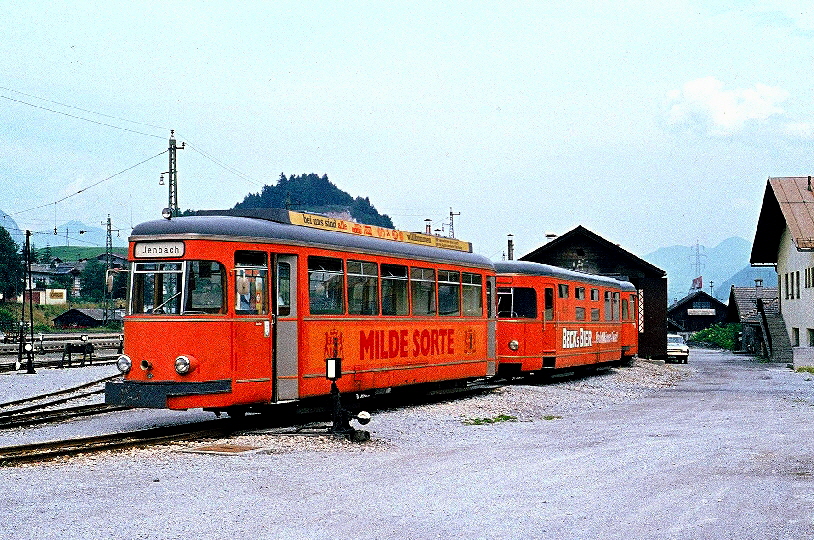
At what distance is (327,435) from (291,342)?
162 centimetres

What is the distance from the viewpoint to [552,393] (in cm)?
2364

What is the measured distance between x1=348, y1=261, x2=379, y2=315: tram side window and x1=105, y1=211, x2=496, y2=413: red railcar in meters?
0.02

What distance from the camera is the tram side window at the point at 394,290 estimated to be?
58.5 feet

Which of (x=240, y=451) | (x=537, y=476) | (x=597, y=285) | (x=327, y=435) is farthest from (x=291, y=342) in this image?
(x=597, y=285)

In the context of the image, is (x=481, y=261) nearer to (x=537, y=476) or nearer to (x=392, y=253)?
(x=392, y=253)

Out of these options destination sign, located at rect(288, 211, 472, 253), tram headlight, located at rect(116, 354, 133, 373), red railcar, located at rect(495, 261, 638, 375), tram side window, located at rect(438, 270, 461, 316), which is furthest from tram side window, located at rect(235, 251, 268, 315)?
red railcar, located at rect(495, 261, 638, 375)

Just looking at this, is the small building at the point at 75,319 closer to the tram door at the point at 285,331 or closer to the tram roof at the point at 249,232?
the tram roof at the point at 249,232

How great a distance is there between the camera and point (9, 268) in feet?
338

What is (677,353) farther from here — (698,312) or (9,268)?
(9,268)

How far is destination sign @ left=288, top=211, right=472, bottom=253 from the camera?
52.9 feet

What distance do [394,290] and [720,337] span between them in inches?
2428

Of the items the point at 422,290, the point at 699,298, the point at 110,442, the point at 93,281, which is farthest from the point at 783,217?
the point at 93,281

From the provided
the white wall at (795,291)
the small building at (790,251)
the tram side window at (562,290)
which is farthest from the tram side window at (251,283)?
the white wall at (795,291)

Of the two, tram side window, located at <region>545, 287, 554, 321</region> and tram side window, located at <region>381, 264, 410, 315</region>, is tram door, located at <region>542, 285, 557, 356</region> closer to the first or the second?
tram side window, located at <region>545, 287, 554, 321</region>
